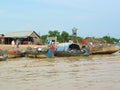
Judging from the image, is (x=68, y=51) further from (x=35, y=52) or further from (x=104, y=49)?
(x=104, y=49)

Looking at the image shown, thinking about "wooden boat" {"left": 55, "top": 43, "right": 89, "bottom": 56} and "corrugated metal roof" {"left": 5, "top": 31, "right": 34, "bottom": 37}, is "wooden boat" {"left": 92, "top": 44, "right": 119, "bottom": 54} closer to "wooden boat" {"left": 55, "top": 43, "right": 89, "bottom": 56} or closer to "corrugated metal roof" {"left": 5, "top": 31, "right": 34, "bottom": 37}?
"wooden boat" {"left": 55, "top": 43, "right": 89, "bottom": 56}

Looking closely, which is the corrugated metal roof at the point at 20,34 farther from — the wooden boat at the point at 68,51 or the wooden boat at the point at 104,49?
the wooden boat at the point at 68,51

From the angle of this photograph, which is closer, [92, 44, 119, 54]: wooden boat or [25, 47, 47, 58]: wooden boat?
[25, 47, 47, 58]: wooden boat

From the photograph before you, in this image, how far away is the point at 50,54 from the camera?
1014 inches

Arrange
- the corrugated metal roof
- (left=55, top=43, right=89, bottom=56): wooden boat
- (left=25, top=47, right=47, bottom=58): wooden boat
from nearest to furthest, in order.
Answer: (left=25, top=47, right=47, bottom=58): wooden boat < (left=55, top=43, right=89, bottom=56): wooden boat < the corrugated metal roof

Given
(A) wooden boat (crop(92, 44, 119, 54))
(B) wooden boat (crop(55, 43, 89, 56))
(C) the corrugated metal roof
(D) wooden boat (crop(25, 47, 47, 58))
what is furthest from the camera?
(C) the corrugated metal roof

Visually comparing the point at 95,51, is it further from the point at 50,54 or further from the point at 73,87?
the point at 73,87

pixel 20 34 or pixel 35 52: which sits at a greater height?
pixel 20 34

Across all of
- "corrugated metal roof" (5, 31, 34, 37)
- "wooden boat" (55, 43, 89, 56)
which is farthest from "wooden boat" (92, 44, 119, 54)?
"corrugated metal roof" (5, 31, 34, 37)

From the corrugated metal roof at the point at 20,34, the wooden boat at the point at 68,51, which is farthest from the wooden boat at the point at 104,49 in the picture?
the corrugated metal roof at the point at 20,34

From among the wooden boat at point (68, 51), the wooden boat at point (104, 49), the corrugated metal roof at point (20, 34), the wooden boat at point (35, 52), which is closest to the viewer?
the wooden boat at point (35, 52)

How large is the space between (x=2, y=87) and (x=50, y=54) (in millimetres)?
15307

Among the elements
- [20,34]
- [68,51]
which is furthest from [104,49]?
[20,34]

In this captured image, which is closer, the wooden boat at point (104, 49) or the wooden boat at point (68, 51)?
the wooden boat at point (68, 51)
